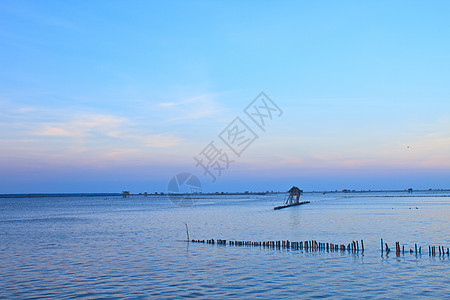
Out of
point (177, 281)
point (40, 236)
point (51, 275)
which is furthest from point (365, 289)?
point (40, 236)

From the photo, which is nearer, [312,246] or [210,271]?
[210,271]

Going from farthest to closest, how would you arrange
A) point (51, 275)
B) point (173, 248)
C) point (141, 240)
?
point (141, 240) < point (173, 248) < point (51, 275)

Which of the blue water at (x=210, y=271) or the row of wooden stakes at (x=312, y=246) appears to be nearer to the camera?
the blue water at (x=210, y=271)

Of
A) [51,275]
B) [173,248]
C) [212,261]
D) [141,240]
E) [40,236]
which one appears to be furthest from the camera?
[40,236]

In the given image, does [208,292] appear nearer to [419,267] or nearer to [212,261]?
[212,261]

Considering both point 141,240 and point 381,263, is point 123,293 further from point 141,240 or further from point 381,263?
point 141,240

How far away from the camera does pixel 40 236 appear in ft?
160

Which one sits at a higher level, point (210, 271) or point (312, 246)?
point (312, 246)

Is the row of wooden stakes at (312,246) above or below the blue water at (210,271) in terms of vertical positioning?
above

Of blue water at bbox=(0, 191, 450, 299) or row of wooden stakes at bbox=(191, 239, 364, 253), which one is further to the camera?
row of wooden stakes at bbox=(191, 239, 364, 253)

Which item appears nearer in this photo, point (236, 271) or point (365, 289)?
point (365, 289)

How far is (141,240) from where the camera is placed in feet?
143

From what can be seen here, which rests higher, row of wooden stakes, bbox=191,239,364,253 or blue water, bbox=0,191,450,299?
row of wooden stakes, bbox=191,239,364,253

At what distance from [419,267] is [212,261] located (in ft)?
47.4
